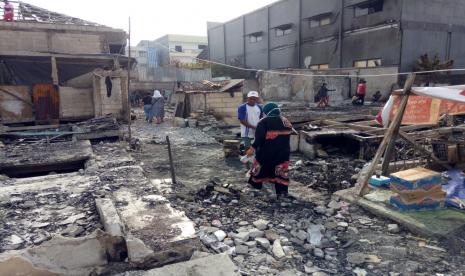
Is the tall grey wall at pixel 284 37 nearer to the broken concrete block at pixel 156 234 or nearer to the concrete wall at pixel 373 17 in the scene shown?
the concrete wall at pixel 373 17

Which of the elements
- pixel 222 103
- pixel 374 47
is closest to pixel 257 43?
pixel 374 47

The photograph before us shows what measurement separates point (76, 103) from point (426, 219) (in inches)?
432

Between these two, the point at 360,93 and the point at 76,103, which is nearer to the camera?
the point at 76,103

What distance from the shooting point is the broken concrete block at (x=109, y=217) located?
3080 mm

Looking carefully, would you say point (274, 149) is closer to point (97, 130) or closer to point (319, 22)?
point (97, 130)

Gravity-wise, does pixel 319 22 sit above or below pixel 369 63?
above

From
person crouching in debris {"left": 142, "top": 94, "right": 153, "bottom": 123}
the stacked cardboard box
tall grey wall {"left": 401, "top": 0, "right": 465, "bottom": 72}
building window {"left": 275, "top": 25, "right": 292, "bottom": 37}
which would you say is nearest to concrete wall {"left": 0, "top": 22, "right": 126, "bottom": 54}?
person crouching in debris {"left": 142, "top": 94, "right": 153, "bottom": 123}

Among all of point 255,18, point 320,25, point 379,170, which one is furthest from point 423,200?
point 255,18

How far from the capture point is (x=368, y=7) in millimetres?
21875

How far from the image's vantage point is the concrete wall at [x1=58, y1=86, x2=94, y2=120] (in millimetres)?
10925

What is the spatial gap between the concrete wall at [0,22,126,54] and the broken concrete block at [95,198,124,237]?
9.64 m

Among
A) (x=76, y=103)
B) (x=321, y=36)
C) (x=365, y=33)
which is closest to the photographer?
(x=76, y=103)

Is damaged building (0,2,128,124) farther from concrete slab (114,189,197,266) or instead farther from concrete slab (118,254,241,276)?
concrete slab (118,254,241,276)

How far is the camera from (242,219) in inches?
159
